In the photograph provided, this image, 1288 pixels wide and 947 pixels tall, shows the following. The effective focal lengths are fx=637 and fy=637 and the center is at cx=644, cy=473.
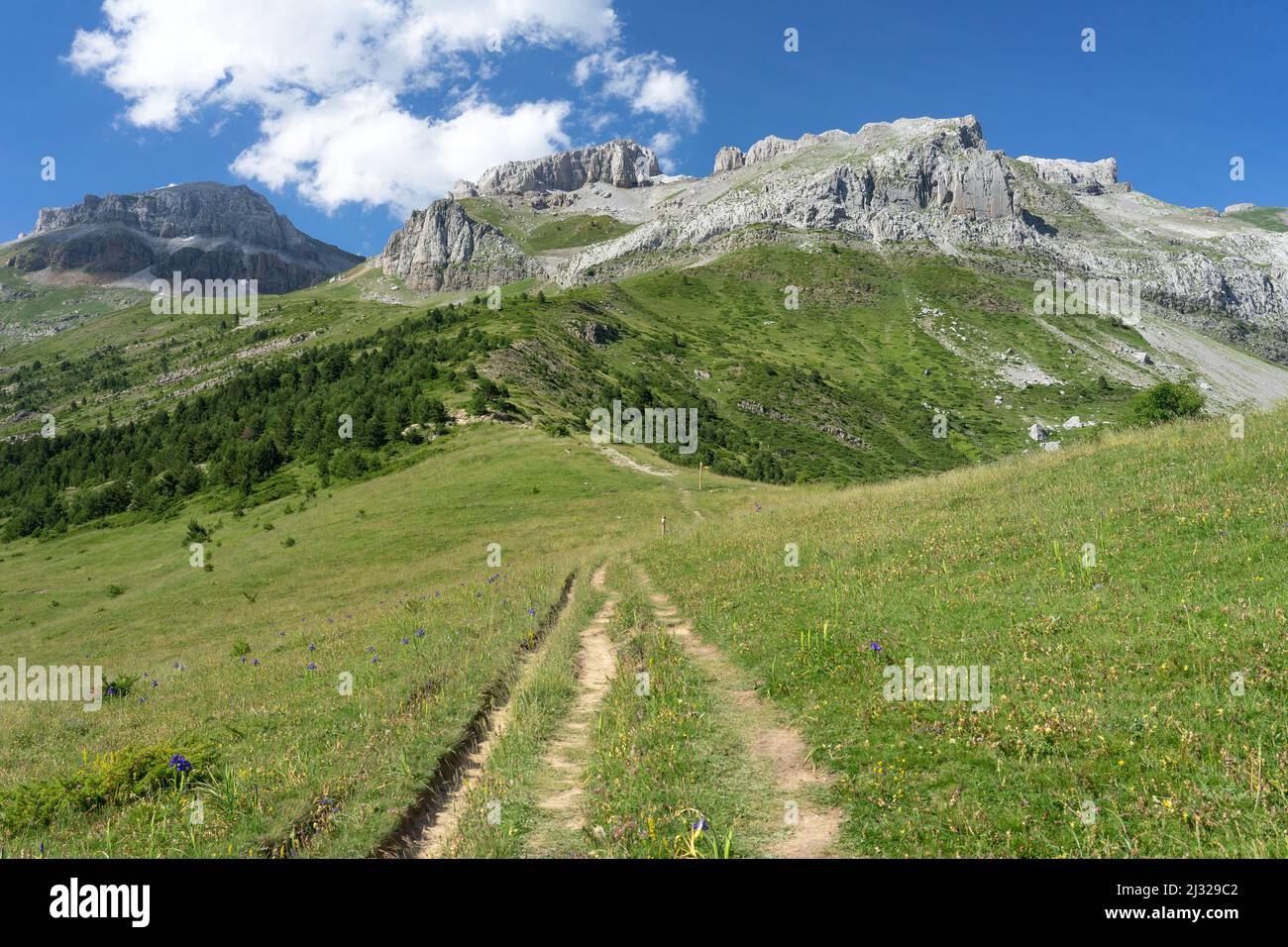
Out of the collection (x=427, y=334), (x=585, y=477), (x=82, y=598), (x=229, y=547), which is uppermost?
(x=427, y=334)

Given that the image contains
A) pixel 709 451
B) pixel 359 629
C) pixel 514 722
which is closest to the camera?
pixel 514 722

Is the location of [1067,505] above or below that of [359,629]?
above

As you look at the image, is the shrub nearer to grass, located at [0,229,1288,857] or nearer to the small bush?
grass, located at [0,229,1288,857]

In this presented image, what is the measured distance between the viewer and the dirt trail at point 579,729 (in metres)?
8.33

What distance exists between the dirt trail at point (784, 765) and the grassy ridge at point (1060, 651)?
0.96ft

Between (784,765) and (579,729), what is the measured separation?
12.6 ft

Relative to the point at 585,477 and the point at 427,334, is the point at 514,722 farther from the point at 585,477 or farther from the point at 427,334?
the point at 427,334

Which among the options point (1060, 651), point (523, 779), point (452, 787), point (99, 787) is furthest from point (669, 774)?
point (99, 787)

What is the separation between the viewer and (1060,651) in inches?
406

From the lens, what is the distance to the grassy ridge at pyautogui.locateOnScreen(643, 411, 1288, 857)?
257 inches

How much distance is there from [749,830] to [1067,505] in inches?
610

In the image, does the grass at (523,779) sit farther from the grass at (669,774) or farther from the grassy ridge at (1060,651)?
the grassy ridge at (1060,651)
